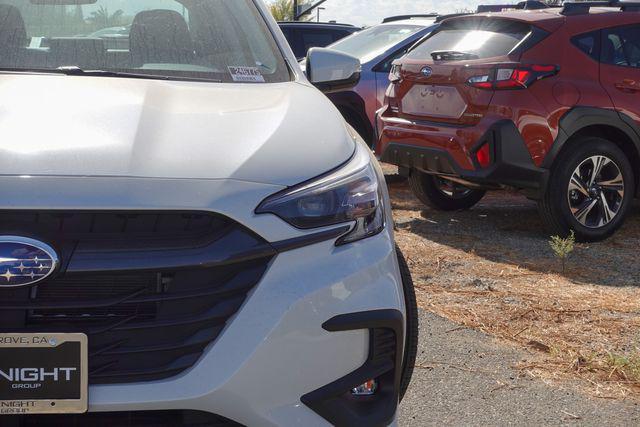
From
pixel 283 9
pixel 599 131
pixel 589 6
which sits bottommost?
pixel 283 9

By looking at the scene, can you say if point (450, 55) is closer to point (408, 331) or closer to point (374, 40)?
point (374, 40)

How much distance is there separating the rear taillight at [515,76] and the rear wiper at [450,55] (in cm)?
29

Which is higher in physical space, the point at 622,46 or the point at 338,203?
the point at 338,203

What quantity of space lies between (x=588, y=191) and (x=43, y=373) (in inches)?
200

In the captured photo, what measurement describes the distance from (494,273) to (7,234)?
3910 mm

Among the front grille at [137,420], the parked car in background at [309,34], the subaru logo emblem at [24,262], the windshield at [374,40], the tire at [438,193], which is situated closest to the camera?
the subaru logo emblem at [24,262]

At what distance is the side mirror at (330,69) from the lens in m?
3.84

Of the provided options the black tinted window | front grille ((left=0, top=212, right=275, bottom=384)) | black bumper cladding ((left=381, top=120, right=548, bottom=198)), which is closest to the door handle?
the black tinted window

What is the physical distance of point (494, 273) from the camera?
5.66 m

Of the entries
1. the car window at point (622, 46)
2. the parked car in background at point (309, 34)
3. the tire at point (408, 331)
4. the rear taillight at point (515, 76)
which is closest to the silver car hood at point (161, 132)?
the tire at point (408, 331)

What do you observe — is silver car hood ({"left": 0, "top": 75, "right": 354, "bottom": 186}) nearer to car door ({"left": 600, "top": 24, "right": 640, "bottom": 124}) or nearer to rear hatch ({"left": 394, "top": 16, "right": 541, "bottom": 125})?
rear hatch ({"left": 394, "top": 16, "right": 541, "bottom": 125})

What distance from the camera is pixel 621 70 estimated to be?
662 centimetres

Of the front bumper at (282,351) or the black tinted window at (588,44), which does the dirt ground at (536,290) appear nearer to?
the black tinted window at (588,44)

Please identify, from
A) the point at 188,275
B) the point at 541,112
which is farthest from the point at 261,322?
the point at 541,112
